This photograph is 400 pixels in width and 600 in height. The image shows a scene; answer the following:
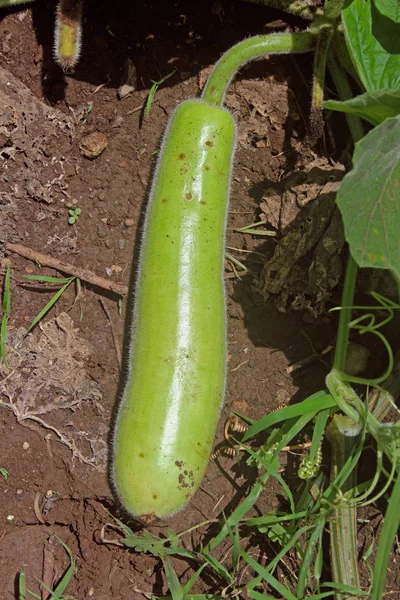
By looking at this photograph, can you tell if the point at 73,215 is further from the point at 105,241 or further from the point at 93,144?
the point at 93,144

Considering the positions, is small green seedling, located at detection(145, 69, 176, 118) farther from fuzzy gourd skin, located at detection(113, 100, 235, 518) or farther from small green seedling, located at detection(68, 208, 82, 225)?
small green seedling, located at detection(68, 208, 82, 225)

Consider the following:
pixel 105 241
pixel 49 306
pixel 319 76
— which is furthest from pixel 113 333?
pixel 319 76

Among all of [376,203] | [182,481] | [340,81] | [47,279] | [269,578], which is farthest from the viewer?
[47,279]

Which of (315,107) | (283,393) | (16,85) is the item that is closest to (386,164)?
(315,107)

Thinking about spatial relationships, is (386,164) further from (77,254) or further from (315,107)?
(77,254)

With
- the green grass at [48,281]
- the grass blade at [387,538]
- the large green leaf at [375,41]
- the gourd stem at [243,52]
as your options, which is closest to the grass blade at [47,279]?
the green grass at [48,281]

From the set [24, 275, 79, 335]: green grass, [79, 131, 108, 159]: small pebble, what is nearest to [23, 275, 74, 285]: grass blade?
[24, 275, 79, 335]: green grass
